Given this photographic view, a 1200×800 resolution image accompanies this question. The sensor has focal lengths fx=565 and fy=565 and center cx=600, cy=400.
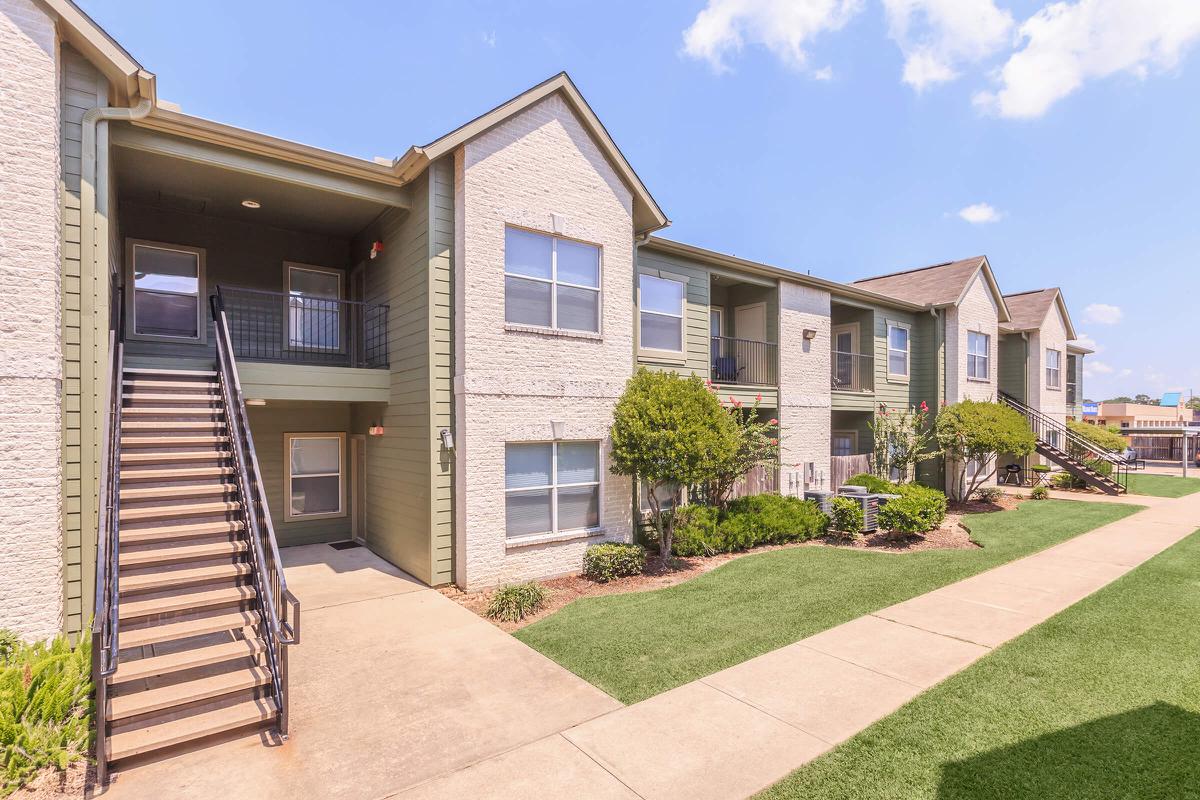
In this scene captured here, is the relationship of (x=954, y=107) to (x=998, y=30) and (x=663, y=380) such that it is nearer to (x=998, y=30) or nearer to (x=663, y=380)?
(x=998, y=30)

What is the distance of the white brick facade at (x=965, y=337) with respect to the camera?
1895cm

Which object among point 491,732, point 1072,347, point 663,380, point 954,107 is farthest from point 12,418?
point 1072,347

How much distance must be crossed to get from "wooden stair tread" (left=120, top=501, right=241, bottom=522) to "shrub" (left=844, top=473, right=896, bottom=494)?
44.7 feet

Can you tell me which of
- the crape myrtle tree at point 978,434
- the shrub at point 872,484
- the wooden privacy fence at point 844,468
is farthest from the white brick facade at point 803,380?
the crape myrtle tree at point 978,434

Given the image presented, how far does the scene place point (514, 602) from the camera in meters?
7.93

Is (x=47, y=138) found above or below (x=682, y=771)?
above

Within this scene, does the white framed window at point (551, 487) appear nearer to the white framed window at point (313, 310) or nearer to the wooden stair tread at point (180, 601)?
the wooden stair tread at point (180, 601)

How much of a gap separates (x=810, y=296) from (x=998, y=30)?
6.61 meters

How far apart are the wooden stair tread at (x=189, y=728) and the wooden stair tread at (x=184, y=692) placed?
14 centimetres

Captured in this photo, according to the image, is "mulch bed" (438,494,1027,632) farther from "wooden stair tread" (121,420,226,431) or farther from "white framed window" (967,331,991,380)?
"white framed window" (967,331,991,380)

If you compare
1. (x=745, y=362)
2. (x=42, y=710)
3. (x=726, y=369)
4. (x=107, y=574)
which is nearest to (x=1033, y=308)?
(x=745, y=362)

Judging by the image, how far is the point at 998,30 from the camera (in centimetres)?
1115

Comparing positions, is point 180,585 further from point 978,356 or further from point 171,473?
point 978,356

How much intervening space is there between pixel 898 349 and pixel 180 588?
1952 centimetres
